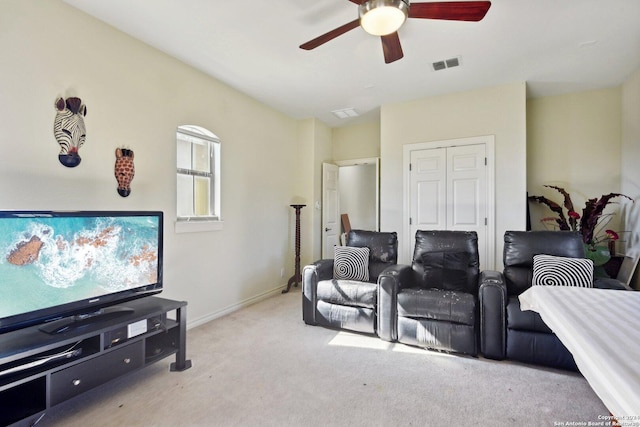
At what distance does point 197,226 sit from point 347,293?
69.0 inches

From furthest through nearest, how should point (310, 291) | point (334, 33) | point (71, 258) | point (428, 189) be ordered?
point (428, 189)
point (310, 291)
point (334, 33)
point (71, 258)

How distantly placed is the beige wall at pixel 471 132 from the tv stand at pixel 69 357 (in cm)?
338

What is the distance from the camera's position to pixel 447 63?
10.8ft

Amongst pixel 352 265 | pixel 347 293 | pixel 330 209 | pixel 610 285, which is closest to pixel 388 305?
pixel 347 293

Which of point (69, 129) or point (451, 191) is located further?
point (451, 191)

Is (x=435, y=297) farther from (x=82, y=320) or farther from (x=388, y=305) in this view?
(x=82, y=320)

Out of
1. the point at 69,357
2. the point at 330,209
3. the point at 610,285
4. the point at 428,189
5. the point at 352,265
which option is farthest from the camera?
the point at 330,209

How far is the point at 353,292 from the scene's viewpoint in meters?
3.02

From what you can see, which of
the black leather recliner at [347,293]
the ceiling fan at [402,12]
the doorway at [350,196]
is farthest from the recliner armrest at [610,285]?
the doorway at [350,196]

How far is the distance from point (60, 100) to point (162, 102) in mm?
865

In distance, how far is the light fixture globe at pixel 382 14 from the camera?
1880mm

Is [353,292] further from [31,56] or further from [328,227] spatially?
[31,56]

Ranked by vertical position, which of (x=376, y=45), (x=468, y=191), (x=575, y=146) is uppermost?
(x=376, y=45)

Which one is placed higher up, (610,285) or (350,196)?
(350,196)
